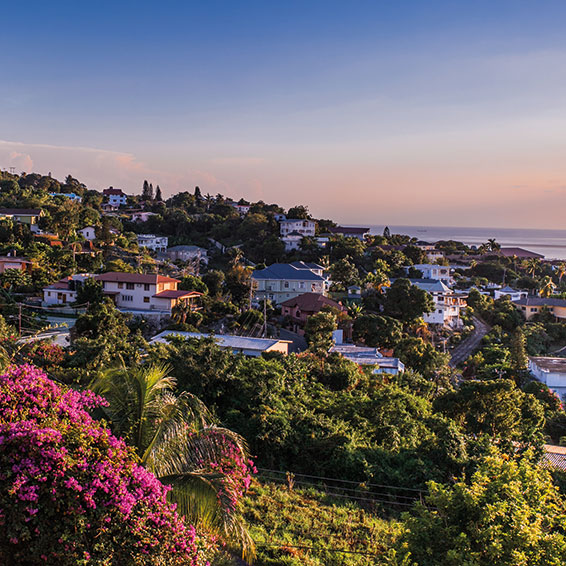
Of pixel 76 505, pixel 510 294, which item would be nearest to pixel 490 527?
pixel 76 505

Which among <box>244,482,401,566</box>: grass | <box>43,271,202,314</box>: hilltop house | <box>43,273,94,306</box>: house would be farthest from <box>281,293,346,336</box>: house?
<box>244,482,401,566</box>: grass

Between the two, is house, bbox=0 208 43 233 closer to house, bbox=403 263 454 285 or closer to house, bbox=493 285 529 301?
house, bbox=403 263 454 285

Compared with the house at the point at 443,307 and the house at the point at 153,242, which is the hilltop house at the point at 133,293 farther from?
the house at the point at 153,242

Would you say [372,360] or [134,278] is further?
[134,278]

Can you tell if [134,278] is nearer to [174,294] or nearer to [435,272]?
[174,294]

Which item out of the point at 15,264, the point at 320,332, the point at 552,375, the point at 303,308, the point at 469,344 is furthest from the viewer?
the point at 469,344

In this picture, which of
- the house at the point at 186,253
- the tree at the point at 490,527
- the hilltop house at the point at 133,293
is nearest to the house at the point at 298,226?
the house at the point at 186,253
